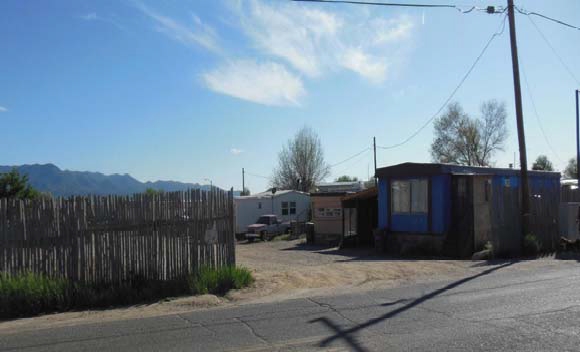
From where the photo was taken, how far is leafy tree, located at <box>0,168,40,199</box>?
31627mm

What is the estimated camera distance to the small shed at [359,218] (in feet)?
79.6

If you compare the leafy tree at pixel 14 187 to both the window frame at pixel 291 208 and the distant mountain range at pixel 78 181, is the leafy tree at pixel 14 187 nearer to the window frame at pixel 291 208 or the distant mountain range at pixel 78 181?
the window frame at pixel 291 208

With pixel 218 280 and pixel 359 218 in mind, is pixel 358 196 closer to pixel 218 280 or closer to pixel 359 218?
pixel 359 218

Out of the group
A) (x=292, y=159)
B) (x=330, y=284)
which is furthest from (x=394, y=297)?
(x=292, y=159)

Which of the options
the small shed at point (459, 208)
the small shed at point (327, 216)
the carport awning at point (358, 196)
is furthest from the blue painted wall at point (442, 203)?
the small shed at point (327, 216)

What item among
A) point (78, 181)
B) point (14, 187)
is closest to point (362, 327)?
point (14, 187)

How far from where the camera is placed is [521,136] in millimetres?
17859

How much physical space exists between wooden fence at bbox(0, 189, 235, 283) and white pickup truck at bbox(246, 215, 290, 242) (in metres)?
21.8

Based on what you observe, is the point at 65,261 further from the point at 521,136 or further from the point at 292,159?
the point at 292,159

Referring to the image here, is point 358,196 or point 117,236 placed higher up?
point 358,196

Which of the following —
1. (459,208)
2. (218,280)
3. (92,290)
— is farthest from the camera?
(459,208)

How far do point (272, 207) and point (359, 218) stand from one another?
15482 mm

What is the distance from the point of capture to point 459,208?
17.8 meters

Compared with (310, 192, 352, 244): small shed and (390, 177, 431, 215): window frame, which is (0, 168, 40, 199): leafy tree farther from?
(390, 177, 431, 215): window frame
